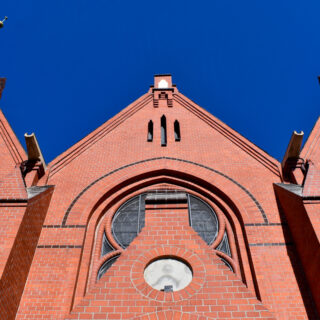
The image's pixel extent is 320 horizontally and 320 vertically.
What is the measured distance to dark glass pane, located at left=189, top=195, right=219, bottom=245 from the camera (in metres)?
7.57

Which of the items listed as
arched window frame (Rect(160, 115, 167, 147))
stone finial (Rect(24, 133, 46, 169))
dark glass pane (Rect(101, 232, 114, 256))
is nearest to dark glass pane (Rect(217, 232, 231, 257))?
dark glass pane (Rect(101, 232, 114, 256))

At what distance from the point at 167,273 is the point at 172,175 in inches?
180

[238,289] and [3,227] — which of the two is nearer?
[238,289]

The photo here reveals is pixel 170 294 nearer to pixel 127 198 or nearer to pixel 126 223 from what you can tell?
pixel 126 223

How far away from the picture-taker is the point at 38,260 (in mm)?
6609

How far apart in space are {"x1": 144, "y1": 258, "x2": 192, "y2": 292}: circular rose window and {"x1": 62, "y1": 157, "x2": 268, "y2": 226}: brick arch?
122 inches

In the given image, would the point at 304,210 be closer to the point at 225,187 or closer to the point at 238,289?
the point at 225,187

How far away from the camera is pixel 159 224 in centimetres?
503

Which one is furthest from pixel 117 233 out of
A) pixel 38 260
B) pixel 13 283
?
pixel 13 283

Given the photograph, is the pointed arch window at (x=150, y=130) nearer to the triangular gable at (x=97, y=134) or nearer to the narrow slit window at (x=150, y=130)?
the narrow slit window at (x=150, y=130)

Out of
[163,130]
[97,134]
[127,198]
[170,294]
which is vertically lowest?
[170,294]

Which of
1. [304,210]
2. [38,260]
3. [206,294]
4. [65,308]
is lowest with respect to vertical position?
[206,294]

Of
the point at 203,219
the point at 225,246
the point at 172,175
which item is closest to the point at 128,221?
the point at 203,219

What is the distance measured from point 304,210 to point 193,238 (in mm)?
2825
